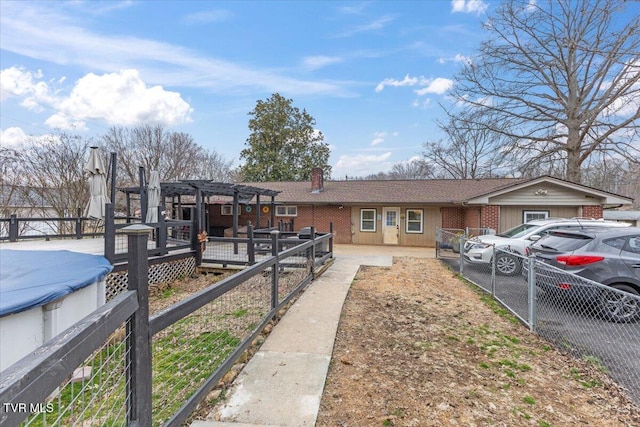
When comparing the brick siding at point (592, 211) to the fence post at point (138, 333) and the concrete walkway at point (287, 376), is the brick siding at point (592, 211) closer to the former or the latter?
the concrete walkway at point (287, 376)

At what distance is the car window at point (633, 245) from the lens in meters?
5.40

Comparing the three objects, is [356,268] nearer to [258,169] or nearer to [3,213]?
Answer: [3,213]

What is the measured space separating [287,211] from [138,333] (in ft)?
57.8

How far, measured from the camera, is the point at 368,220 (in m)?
18.2

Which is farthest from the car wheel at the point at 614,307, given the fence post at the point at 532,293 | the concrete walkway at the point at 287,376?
the concrete walkway at the point at 287,376

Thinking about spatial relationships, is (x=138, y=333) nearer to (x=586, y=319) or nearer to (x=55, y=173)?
(x=586, y=319)

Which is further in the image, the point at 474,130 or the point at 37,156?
the point at 474,130

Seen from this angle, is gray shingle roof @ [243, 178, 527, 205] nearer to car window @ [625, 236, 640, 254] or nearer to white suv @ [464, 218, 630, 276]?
white suv @ [464, 218, 630, 276]

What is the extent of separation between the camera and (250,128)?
32125 millimetres

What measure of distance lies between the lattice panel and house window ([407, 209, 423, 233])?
11.7 meters

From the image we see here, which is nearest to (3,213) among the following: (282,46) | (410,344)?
(282,46)

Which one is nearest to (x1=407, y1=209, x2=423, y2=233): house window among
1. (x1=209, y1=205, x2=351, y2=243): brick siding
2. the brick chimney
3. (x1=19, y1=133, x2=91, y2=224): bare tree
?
(x1=209, y1=205, x2=351, y2=243): brick siding

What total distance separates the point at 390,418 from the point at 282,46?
1755 cm

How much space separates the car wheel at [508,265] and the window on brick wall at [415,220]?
8.34 m
